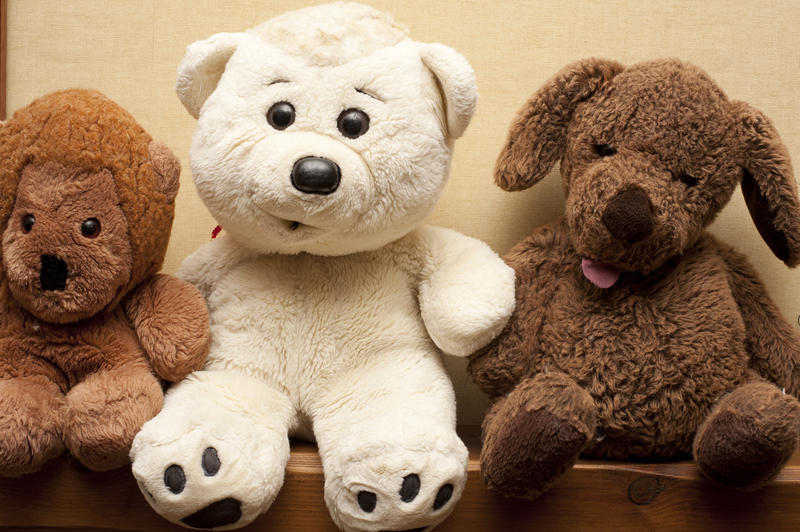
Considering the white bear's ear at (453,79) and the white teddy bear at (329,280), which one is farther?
the white bear's ear at (453,79)

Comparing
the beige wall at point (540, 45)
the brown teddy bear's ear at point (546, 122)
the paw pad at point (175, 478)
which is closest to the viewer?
the paw pad at point (175, 478)

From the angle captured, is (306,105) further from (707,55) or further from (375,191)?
(707,55)

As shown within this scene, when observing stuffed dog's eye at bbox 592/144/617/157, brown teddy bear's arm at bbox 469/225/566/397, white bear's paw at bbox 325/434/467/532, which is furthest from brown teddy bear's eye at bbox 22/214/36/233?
stuffed dog's eye at bbox 592/144/617/157

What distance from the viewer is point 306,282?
86cm

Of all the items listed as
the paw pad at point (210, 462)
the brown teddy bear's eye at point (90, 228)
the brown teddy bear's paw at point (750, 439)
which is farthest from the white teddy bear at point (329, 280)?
the brown teddy bear's paw at point (750, 439)

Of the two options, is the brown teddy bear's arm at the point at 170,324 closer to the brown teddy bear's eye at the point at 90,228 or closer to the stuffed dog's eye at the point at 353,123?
the brown teddy bear's eye at the point at 90,228

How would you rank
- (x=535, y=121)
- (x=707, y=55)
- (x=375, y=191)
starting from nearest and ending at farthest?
(x=375, y=191)
(x=535, y=121)
(x=707, y=55)

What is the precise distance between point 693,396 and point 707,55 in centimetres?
53

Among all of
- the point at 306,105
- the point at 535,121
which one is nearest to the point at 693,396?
the point at 535,121

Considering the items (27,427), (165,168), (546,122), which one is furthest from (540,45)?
(27,427)

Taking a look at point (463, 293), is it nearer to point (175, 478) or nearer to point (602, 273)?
point (602, 273)

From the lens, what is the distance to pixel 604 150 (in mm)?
829

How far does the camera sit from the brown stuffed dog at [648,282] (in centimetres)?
76

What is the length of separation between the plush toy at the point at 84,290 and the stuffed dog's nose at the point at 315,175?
0.17m
